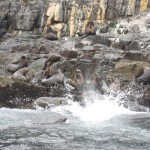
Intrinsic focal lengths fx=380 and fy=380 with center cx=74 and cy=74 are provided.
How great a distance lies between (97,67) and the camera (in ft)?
85.5

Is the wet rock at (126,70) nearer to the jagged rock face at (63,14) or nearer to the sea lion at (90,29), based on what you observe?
the sea lion at (90,29)

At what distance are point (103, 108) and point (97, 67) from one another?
10.6m

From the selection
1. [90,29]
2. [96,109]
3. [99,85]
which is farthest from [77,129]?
[90,29]

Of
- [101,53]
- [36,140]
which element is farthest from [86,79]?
[36,140]

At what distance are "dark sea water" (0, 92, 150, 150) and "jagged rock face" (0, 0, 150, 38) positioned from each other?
24.2 m

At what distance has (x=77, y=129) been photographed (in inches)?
463

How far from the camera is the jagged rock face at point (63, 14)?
40.2m

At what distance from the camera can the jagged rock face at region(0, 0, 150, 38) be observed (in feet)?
132

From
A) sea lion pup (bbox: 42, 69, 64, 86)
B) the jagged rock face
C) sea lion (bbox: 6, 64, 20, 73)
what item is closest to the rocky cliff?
the jagged rock face

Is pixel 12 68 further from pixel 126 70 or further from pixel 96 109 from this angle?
pixel 96 109

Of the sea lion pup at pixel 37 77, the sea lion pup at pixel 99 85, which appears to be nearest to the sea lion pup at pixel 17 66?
the sea lion pup at pixel 37 77

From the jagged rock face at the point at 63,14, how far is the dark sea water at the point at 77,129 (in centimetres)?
2424

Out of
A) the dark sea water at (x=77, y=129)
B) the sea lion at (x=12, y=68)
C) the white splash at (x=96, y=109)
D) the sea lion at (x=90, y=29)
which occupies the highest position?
the sea lion at (x=90, y=29)

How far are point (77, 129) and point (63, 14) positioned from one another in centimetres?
3053
